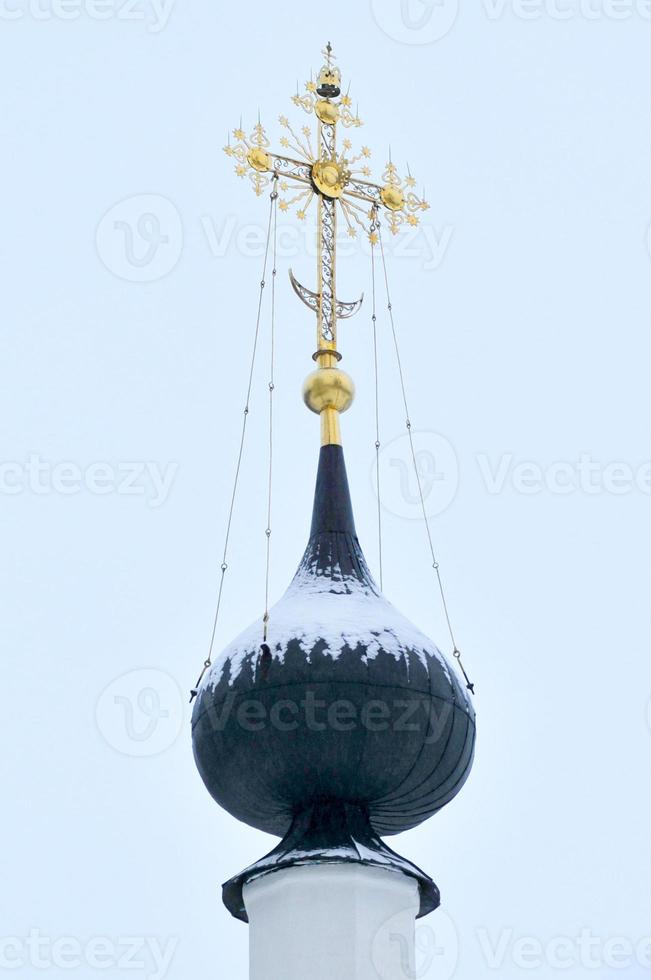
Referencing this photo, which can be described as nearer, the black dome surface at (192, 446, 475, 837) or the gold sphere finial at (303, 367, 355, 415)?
the black dome surface at (192, 446, 475, 837)

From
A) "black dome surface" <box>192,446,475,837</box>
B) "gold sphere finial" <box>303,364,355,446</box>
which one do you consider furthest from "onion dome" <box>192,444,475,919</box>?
"gold sphere finial" <box>303,364,355,446</box>

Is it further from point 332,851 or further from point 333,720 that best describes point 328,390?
point 332,851

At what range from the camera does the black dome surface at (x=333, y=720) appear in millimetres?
16156

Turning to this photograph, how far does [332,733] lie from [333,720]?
0.10 metres

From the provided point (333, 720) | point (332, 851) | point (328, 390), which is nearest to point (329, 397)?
point (328, 390)

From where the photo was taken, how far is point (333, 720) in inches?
634

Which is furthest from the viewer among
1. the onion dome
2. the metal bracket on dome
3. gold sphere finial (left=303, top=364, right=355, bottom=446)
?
gold sphere finial (left=303, top=364, right=355, bottom=446)

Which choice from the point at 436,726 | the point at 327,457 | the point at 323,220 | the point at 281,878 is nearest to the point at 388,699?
the point at 436,726

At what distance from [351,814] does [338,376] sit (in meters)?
3.83

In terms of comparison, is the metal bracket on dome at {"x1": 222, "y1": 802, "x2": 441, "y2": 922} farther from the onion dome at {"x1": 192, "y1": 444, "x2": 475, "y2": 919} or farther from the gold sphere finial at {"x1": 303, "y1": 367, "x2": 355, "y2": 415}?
the gold sphere finial at {"x1": 303, "y1": 367, "x2": 355, "y2": 415}

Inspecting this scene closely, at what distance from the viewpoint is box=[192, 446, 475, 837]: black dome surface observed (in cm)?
1616

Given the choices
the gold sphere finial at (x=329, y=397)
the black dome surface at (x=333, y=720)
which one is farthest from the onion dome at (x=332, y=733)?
the gold sphere finial at (x=329, y=397)

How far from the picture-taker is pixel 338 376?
60.1 feet

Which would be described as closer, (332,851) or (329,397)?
(332,851)
